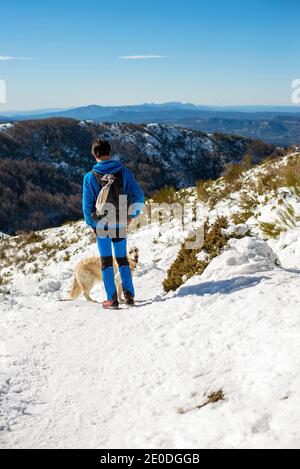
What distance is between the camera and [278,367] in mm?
2771

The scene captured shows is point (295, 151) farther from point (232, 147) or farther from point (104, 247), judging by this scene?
point (232, 147)

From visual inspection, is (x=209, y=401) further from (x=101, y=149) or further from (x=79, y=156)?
(x=79, y=156)

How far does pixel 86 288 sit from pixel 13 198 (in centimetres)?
9002

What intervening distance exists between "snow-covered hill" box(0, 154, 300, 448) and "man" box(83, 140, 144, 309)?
0.80 m

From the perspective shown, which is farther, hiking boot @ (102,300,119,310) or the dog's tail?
the dog's tail

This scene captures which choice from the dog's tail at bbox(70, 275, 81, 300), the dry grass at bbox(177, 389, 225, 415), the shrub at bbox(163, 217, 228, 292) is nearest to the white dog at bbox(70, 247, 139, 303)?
the dog's tail at bbox(70, 275, 81, 300)

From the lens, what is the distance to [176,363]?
11.2ft

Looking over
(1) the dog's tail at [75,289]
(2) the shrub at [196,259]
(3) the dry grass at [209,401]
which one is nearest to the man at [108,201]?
(2) the shrub at [196,259]

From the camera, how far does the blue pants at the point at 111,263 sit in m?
5.38

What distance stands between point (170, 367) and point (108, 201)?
2.33 meters

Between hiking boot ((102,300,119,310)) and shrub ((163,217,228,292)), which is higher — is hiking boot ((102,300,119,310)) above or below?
below

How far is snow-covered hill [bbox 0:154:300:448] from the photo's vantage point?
2.51 m

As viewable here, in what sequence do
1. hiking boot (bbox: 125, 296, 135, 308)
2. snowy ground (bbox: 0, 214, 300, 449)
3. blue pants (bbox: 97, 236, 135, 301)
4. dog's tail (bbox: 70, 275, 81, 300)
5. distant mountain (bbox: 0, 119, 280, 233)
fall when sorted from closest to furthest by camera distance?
snowy ground (bbox: 0, 214, 300, 449) < blue pants (bbox: 97, 236, 135, 301) < hiking boot (bbox: 125, 296, 135, 308) < dog's tail (bbox: 70, 275, 81, 300) < distant mountain (bbox: 0, 119, 280, 233)

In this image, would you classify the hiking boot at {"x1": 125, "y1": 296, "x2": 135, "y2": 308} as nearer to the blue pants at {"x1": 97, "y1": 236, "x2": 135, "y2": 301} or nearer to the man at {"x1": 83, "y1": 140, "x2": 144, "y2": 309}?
the blue pants at {"x1": 97, "y1": 236, "x2": 135, "y2": 301}
